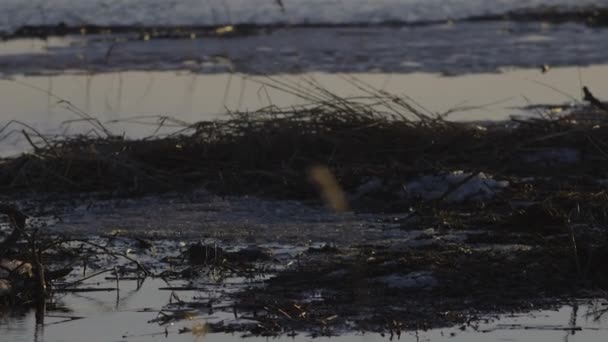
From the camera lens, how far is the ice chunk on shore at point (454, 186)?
24.4 ft

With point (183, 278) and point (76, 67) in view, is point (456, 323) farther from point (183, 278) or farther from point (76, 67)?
point (76, 67)

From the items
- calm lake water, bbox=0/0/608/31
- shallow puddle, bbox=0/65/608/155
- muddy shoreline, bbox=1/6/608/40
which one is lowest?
shallow puddle, bbox=0/65/608/155

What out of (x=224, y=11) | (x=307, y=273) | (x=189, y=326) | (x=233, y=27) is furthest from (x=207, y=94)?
(x=224, y=11)

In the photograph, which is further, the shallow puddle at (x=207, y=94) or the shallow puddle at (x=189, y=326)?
the shallow puddle at (x=207, y=94)

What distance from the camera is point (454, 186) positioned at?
7285 mm

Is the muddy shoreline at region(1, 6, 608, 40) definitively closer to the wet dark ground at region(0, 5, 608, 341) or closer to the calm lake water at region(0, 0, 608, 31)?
the calm lake water at region(0, 0, 608, 31)

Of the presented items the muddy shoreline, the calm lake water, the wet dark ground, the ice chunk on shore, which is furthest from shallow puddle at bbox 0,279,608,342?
the calm lake water

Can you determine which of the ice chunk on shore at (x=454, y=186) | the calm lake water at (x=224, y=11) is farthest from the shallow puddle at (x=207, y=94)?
the calm lake water at (x=224, y=11)

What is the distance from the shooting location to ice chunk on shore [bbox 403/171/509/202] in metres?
7.44

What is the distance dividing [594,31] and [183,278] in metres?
14.1

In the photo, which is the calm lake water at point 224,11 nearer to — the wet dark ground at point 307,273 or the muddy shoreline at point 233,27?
the muddy shoreline at point 233,27

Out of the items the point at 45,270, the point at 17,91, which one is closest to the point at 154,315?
the point at 45,270

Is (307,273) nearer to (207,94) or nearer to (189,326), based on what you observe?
(189,326)

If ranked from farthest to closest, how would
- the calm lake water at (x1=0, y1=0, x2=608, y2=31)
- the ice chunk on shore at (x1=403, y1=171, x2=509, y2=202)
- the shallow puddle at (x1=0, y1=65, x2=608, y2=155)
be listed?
the calm lake water at (x1=0, y1=0, x2=608, y2=31) → the shallow puddle at (x1=0, y1=65, x2=608, y2=155) → the ice chunk on shore at (x1=403, y1=171, x2=509, y2=202)
